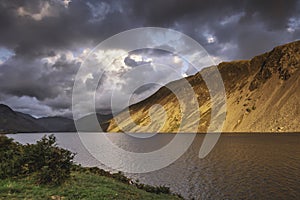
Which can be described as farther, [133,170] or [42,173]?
[133,170]

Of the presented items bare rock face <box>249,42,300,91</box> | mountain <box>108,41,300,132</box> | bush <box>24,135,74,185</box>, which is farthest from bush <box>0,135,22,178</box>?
bare rock face <box>249,42,300,91</box>

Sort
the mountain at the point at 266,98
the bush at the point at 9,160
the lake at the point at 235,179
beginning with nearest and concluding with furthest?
the bush at the point at 9,160
the lake at the point at 235,179
the mountain at the point at 266,98

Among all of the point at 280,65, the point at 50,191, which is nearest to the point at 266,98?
the point at 280,65

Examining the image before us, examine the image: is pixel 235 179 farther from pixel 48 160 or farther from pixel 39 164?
pixel 39 164

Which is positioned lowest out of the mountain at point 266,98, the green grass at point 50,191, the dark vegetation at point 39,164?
the green grass at point 50,191

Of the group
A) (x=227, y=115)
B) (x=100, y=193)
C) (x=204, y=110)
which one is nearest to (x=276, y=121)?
(x=227, y=115)

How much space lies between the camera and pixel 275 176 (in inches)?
1206

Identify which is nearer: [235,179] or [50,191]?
[50,191]

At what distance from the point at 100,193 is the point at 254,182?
2034cm

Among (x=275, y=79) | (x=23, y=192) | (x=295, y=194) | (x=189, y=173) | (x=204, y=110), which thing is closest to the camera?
(x=23, y=192)

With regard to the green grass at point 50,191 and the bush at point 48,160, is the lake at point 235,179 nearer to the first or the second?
the green grass at point 50,191

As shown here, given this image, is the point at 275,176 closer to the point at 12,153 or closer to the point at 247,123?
the point at 12,153

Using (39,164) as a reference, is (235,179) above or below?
below

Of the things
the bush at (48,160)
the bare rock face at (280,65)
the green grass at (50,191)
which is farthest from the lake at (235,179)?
the bare rock face at (280,65)
